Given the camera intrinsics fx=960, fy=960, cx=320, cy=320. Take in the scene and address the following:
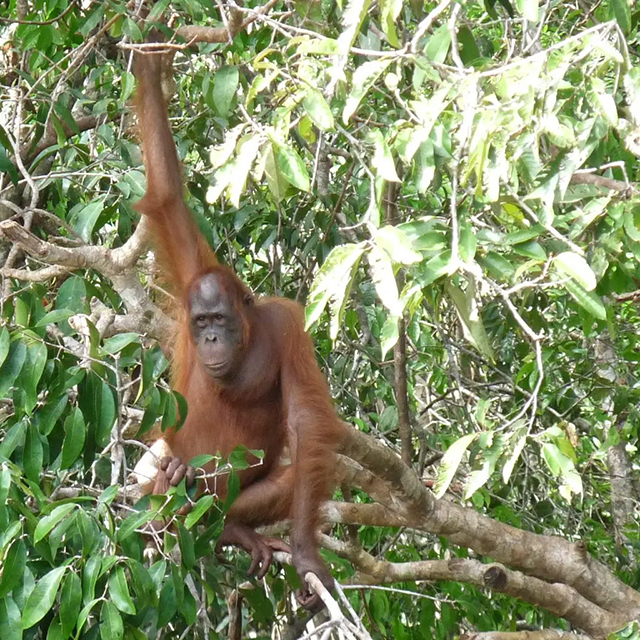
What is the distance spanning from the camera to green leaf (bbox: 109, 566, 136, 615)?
2705 mm

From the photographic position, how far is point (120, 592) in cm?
274

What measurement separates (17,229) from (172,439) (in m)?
1.91

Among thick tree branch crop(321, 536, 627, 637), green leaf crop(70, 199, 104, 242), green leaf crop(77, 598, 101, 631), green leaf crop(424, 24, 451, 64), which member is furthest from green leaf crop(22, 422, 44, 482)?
thick tree branch crop(321, 536, 627, 637)

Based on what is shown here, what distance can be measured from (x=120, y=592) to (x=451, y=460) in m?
1.04

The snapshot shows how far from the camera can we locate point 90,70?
18.7ft

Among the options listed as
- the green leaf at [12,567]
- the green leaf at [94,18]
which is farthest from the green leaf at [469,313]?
the green leaf at [94,18]

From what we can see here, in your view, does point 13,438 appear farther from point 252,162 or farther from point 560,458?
point 560,458

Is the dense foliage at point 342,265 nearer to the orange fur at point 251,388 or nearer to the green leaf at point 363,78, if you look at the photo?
the green leaf at point 363,78

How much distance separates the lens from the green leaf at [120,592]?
8.87 feet

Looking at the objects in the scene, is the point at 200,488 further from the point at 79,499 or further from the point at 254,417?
the point at 79,499

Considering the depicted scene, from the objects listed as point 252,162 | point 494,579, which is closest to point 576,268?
point 252,162

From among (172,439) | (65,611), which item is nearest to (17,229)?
(65,611)

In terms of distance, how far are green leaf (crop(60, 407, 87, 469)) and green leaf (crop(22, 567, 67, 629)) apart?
1.43 feet

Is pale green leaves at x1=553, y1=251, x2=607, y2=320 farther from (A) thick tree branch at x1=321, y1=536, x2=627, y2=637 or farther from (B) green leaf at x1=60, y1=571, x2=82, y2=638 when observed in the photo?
(A) thick tree branch at x1=321, y1=536, x2=627, y2=637
